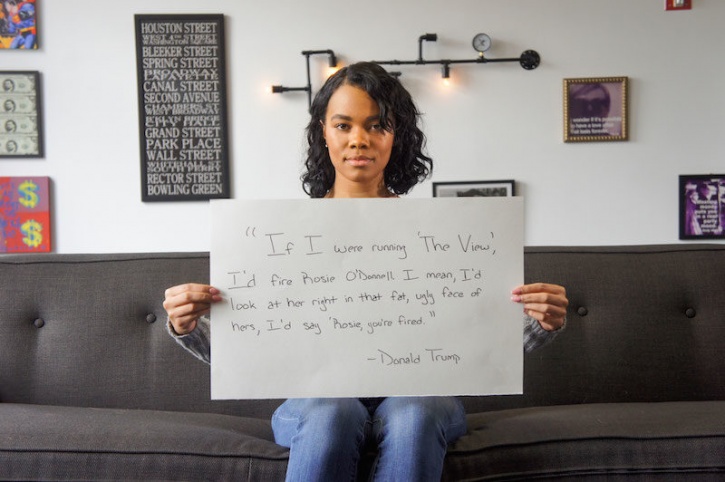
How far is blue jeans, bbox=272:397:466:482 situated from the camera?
0.99m

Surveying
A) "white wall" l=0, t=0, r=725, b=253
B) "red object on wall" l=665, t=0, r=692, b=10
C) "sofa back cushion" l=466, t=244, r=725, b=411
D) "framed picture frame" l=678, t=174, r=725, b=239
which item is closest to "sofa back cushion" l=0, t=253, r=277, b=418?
"sofa back cushion" l=466, t=244, r=725, b=411

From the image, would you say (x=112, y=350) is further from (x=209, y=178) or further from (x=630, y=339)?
(x=209, y=178)

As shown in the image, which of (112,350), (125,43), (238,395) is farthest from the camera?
(125,43)

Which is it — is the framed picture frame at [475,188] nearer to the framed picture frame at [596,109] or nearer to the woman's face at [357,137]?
the framed picture frame at [596,109]

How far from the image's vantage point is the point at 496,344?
1082mm

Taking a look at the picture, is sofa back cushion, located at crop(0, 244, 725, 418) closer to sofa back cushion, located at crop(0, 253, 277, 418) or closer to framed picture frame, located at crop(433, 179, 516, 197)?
sofa back cushion, located at crop(0, 253, 277, 418)

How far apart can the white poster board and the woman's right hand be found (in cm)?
2

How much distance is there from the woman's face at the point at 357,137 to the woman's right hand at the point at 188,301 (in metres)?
0.40

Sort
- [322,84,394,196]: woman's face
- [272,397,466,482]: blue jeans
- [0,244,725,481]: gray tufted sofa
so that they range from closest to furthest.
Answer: [272,397,466,482]: blue jeans
[322,84,394,196]: woman's face
[0,244,725,481]: gray tufted sofa

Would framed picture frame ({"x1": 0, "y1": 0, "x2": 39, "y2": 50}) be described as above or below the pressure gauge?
above

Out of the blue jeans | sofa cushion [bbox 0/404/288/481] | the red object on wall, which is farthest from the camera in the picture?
the red object on wall

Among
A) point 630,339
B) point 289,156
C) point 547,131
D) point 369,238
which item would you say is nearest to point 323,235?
point 369,238

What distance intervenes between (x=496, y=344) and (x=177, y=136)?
2.49m

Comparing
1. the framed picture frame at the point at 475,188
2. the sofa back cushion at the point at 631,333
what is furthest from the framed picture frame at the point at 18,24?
the sofa back cushion at the point at 631,333
